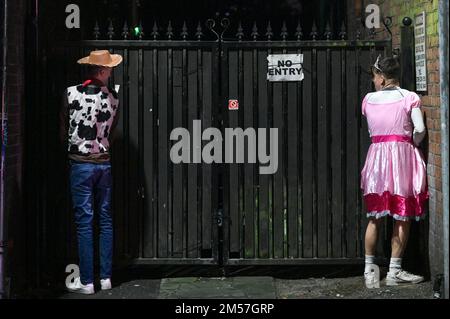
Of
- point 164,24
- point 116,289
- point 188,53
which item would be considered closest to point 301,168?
point 188,53

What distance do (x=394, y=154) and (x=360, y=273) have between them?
4.20 feet

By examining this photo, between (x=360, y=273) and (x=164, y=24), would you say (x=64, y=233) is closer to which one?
(x=360, y=273)

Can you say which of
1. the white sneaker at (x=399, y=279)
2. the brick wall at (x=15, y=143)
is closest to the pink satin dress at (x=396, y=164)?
the white sneaker at (x=399, y=279)

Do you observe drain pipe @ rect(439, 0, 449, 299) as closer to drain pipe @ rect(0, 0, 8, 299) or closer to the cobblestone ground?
the cobblestone ground

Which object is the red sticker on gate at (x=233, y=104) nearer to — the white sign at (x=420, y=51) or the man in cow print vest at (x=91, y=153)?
the man in cow print vest at (x=91, y=153)

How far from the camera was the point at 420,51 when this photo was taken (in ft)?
22.5

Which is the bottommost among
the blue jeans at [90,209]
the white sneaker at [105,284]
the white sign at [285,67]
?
the white sneaker at [105,284]

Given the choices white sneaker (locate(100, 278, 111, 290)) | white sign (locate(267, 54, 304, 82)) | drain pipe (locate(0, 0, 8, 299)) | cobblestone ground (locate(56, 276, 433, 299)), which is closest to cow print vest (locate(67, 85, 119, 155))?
drain pipe (locate(0, 0, 8, 299))

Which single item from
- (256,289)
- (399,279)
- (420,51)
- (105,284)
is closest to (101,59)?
(105,284)

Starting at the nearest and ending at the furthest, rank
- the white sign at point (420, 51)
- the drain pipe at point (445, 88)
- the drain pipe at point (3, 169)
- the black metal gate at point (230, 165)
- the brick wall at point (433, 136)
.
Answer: the drain pipe at point (445, 88) → the drain pipe at point (3, 169) → the brick wall at point (433, 136) → the white sign at point (420, 51) → the black metal gate at point (230, 165)

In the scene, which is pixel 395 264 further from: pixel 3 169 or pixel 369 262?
pixel 3 169

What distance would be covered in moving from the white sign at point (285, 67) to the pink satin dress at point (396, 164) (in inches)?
29.3

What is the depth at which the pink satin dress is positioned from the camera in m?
6.61

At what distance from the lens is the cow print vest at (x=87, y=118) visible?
21.7ft
